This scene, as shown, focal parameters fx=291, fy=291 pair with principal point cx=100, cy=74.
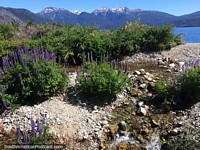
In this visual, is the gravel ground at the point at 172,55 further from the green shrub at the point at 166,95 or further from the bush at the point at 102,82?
the bush at the point at 102,82

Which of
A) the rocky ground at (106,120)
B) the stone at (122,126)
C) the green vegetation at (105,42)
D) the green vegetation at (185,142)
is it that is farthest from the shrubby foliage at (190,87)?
the green vegetation at (105,42)

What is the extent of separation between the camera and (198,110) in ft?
24.1

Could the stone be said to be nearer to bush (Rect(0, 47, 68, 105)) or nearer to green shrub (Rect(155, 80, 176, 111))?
green shrub (Rect(155, 80, 176, 111))

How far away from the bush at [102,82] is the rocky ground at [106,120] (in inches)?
13.4

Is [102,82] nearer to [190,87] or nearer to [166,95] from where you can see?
[166,95]

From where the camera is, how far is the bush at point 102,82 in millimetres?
7781

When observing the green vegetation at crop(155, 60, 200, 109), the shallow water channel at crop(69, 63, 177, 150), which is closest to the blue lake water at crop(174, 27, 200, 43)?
the green vegetation at crop(155, 60, 200, 109)

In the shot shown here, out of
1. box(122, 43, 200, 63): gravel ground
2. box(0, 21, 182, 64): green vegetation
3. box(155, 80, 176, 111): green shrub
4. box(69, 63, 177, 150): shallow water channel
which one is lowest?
box(69, 63, 177, 150): shallow water channel

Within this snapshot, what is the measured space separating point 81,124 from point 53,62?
2.10m

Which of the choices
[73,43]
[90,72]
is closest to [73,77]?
[90,72]

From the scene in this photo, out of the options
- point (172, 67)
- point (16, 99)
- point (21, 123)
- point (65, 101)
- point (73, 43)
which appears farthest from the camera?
point (73, 43)

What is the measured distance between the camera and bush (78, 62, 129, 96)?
306 inches

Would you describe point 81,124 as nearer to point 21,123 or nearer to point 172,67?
point 21,123

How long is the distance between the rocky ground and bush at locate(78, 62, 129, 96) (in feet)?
1.11
